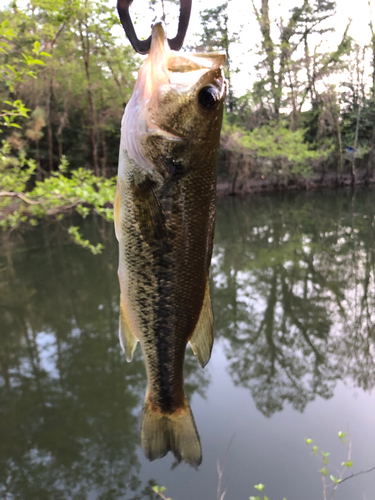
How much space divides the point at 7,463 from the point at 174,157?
487 centimetres

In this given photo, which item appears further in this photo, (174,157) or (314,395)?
(314,395)

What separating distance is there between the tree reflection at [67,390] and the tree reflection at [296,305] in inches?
52.6

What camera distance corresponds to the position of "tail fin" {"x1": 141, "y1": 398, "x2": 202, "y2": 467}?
119 centimetres

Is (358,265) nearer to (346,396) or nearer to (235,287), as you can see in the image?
(235,287)

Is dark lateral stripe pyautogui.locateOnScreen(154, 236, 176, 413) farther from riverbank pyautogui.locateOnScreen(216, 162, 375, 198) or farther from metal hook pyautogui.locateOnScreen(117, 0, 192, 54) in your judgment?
riverbank pyautogui.locateOnScreen(216, 162, 375, 198)

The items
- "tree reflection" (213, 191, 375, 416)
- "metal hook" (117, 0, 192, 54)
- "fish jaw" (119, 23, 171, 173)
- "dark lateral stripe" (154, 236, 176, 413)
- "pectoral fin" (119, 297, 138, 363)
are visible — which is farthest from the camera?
"tree reflection" (213, 191, 375, 416)

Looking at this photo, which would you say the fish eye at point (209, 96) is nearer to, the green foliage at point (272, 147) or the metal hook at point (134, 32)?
the metal hook at point (134, 32)

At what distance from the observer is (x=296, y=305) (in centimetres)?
824

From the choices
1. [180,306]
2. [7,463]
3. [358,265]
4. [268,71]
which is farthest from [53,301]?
[268,71]

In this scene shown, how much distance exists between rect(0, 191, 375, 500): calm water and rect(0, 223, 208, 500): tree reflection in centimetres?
2

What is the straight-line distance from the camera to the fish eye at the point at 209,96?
1.00 meters

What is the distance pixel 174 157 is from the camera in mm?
1030

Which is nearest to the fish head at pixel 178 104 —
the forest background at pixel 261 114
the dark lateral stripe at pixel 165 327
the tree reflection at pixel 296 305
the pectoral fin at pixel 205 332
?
the dark lateral stripe at pixel 165 327

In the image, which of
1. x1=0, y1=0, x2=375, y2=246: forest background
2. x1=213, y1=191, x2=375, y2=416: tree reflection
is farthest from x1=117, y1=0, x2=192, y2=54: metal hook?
x1=0, y1=0, x2=375, y2=246: forest background
